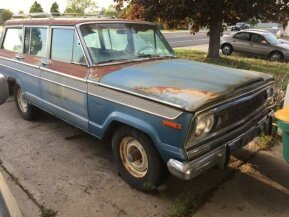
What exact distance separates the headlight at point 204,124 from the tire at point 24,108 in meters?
3.62

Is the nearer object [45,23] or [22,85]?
[45,23]

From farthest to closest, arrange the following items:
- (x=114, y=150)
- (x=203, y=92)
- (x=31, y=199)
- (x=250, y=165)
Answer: (x=250, y=165) < (x=114, y=150) < (x=31, y=199) < (x=203, y=92)

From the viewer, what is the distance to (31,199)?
371cm

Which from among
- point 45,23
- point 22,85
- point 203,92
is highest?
point 45,23

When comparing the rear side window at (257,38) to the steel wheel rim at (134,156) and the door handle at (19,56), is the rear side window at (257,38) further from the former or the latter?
the steel wheel rim at (134,156)

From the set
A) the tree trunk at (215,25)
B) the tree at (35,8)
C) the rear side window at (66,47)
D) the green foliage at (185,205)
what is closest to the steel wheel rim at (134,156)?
the green foliage at (185,205)

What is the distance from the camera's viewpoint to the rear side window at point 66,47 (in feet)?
14.6

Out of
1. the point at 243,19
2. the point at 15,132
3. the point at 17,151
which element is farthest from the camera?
the point at 243,19

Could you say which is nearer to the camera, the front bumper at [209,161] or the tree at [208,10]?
the front bumper at [209,161]

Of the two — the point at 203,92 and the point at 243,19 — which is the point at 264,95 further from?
the point at 243,19

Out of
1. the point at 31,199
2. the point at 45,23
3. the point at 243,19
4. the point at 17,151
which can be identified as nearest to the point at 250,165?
the point at 31,199

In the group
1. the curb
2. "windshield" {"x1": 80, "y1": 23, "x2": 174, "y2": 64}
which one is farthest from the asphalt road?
the curb

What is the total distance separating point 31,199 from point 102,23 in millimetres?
2421

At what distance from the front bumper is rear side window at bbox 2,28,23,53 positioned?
401 cm
